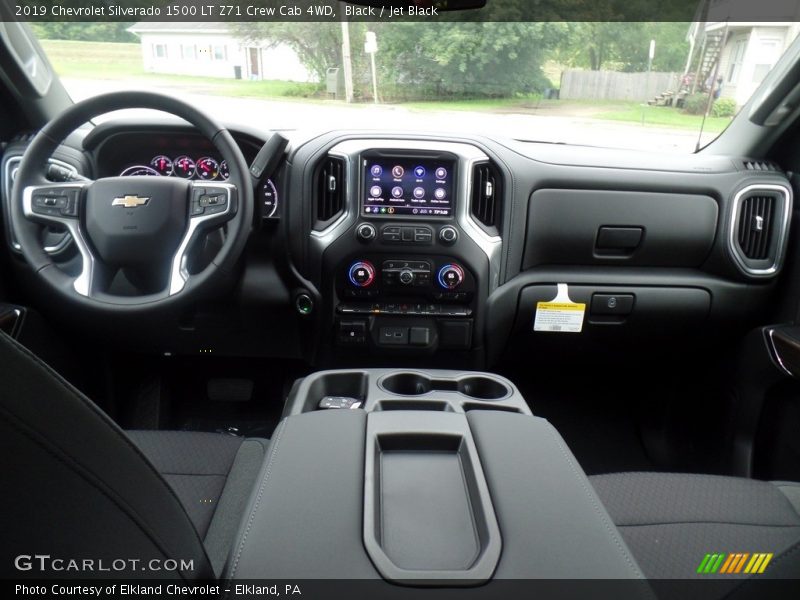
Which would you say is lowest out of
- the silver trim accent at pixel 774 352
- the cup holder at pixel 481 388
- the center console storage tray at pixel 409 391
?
the silver trim accent at pixel 774 352

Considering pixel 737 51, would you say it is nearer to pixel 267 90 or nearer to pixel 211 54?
pixel 267 90

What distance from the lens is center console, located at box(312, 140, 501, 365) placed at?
7.36 feet

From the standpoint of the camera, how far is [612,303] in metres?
2.46

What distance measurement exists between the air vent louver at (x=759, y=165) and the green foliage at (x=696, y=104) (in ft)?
0.88

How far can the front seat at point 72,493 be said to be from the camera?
52cm

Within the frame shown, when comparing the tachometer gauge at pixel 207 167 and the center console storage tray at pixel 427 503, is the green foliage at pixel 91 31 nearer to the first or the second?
the tachometer gauge at pixel 207 167

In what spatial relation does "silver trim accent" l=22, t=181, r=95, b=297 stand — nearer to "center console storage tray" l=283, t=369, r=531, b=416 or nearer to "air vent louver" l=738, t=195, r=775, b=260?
"center console storage tray" l=283, t=369, r=531, b=416

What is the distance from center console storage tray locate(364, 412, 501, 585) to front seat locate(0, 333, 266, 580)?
26 centimetres

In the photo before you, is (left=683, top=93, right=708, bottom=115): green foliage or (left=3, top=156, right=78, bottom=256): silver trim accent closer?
(left=3, top=156, right=78, bottom=256): silver trim accent

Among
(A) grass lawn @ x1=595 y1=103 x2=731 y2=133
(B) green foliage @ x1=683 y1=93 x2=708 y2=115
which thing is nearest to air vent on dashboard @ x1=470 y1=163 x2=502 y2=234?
(A) grass lawn @ x1=595 y1=103 x2=731 y2=133

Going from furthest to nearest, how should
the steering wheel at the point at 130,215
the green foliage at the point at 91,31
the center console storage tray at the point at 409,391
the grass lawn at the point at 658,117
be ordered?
the grass lawn at the point at 658,117 < the green foliage at the point at 91,31 < the steering wheel at the point at 130,215 < the center console storage tray at the point at 409,391

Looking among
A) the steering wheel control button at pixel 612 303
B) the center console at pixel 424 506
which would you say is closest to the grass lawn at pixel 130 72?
the steering wheel control button at pixel 612 303

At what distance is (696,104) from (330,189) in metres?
1.40

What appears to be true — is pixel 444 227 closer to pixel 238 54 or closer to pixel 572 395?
pixel 238 54
